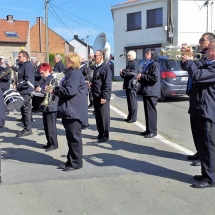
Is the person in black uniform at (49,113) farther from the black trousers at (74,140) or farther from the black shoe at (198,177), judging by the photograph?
the black shoe at (198,177)

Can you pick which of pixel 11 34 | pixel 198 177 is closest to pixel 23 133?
pixel 198 177

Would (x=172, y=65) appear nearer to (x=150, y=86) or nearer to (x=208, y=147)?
(x=150, y=86)

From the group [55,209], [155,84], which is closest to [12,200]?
[55,209]

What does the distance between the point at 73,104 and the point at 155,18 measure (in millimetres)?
23696

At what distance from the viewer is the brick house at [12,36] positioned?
4125 cm

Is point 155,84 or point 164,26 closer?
point 155,84

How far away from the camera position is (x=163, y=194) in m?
4.46

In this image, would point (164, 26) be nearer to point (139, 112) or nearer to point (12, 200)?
point (139, 112)

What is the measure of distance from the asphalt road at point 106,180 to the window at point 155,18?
819 inches

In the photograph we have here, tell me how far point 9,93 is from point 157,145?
122 inches

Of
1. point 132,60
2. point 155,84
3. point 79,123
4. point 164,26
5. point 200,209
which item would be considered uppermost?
point 164,26

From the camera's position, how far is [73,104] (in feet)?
17.1

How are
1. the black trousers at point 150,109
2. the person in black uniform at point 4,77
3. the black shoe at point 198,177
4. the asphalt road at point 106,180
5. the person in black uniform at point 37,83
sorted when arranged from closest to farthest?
the asphalt road at point 106,180
the black shoe at point 198,177
the black trousers at point 150,109
the person in black uniform at point 37,83
the person in black uniform at point 4,77

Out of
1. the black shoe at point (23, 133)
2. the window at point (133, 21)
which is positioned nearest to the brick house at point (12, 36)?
the window at point (133, 21)
